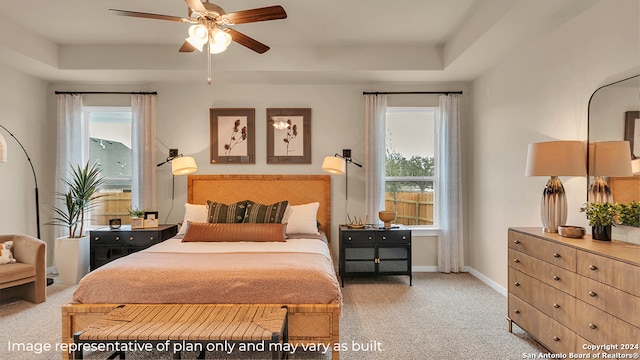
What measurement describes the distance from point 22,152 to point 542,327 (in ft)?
19.5

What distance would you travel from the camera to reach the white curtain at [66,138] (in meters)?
4.71

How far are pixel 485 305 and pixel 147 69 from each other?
4.67m

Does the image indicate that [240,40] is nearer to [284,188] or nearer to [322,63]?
[322,63]

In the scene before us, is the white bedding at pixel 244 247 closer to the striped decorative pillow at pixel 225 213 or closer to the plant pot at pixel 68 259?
the striped decorative pillow at pixel 225 213

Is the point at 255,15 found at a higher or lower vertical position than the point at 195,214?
higher

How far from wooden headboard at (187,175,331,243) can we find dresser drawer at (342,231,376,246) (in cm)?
52

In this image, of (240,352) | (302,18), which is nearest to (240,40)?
(302,18)

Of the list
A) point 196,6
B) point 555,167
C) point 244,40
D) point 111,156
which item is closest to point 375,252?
point 555,167

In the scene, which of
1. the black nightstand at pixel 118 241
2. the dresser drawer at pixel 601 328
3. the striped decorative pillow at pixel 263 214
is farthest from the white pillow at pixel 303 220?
the dresser drawer at pixel 601 328

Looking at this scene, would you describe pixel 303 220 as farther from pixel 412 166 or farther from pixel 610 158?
pixel 610 158

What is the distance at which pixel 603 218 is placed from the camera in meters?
2.34

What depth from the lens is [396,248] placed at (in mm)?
4328

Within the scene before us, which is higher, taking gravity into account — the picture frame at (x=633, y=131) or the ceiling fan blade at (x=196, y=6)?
the ceiling fan blade at (x=196, y=6)

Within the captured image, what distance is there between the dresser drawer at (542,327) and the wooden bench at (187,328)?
1.83 meters
